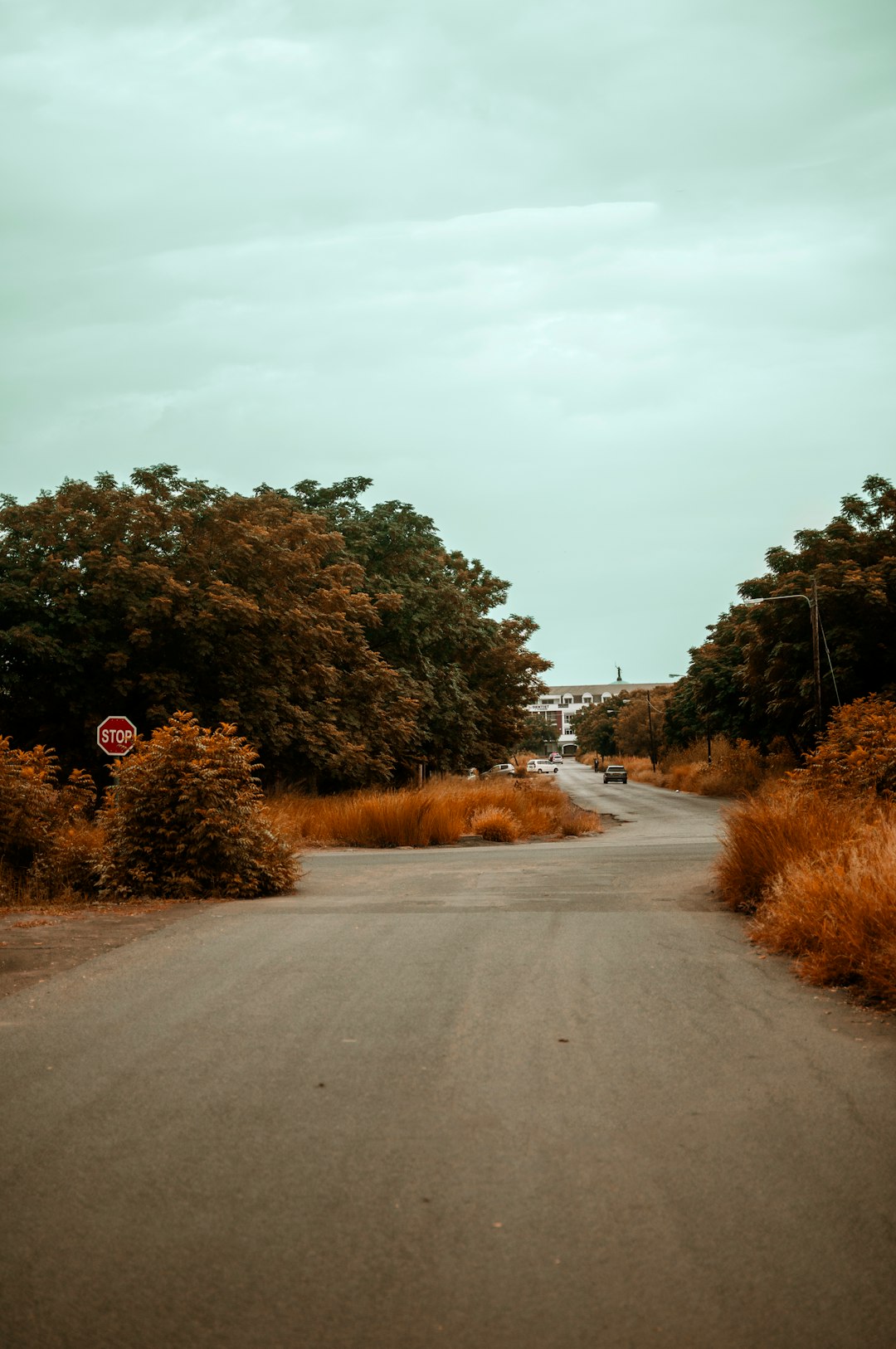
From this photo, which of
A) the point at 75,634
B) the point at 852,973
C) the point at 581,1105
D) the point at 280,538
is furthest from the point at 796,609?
the point at 581,1105

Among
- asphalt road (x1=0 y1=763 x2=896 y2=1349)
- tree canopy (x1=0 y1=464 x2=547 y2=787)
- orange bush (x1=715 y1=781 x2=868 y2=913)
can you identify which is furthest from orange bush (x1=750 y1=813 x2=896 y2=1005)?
tree canopy (x1=0 y1=464 x2=547 y2=787)

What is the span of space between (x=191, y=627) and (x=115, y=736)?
6.19 meters

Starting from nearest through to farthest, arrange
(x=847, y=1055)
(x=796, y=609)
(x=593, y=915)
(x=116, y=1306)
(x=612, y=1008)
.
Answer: (x=116, y=1306)
(x=847, y=1055)
(x=612, y=1008)
(x=593, y=915)
(x=796, y=609)

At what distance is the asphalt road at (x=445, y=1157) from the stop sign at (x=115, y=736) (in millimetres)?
14624

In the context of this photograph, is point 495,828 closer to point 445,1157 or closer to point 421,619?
point 421,619

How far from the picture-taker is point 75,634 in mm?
28391

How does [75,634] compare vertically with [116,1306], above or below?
above

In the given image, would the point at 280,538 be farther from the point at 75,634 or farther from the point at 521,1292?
the point at 521,1292

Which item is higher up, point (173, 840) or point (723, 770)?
point (173, 840)

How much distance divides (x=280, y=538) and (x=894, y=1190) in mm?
30189

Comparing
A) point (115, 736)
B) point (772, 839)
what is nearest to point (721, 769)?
point (115, 736)

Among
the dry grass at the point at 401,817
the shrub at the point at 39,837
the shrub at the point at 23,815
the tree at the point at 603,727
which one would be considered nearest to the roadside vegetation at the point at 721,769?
the dry grass at the point at 401,817

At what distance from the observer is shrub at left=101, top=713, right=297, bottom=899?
14195 millimetres

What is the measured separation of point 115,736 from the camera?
2347 cm
